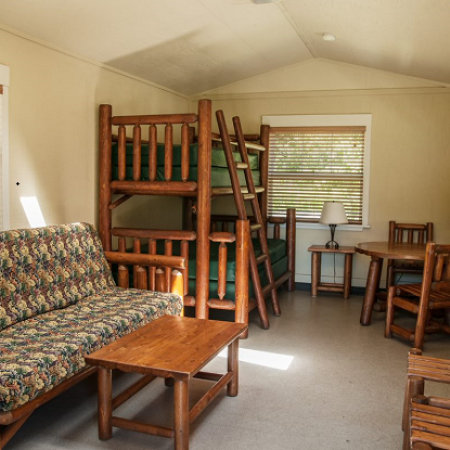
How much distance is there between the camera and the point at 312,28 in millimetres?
4664

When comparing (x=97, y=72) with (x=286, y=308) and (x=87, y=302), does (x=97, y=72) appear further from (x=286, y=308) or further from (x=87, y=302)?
(x=286, y=308)

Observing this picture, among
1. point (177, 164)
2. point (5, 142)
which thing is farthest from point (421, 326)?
point (5, 142)

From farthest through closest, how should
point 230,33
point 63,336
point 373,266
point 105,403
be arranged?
point 373,266
point 230,33
point 63,336
point 105,403

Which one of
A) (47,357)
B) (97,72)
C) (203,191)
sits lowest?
(47,357)

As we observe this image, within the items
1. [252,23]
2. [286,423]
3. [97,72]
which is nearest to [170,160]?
[97,72]

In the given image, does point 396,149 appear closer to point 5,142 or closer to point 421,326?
point 421,326

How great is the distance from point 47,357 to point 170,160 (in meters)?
2.02

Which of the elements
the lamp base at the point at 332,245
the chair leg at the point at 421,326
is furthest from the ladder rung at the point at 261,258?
the chair leg at the point at 421,326

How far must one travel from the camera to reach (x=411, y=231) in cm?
565

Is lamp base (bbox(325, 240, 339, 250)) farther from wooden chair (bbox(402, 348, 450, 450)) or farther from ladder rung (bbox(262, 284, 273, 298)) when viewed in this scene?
wooden chair (bbox(402, 348, 450, 450))

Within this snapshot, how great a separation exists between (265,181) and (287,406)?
11.0ft

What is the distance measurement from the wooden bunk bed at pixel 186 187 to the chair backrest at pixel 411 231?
2.03 metres

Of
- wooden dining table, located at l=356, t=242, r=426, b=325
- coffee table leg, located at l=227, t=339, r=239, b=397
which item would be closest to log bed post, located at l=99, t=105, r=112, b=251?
coffee table leg, located at l=227, t=339, r=239, b=397

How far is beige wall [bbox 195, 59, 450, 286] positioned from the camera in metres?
5.70
